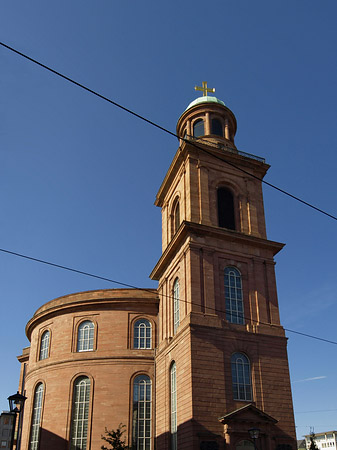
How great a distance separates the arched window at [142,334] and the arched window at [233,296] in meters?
7.44

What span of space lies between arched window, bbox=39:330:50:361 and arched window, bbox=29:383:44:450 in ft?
6.75

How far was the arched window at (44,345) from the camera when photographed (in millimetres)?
34094

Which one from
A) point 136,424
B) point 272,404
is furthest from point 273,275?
point 136,424

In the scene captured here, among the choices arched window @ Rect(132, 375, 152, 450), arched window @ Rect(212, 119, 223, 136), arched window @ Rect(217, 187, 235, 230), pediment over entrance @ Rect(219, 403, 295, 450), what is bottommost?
pediment over entrance @ Rect(219, 403, 295, 450)

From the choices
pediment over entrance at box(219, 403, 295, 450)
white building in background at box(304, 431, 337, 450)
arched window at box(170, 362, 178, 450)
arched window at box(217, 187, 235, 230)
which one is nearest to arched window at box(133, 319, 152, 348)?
arched window at box(170, 362, 178, 450)

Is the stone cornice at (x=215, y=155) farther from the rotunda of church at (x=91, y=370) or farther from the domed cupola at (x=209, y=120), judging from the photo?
the rotunda of church at (x=91, y=370)

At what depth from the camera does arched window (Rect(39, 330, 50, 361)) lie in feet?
112

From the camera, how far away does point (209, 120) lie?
36219 mm

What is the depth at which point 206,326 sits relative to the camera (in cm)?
2569

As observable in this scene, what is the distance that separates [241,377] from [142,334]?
9078mm

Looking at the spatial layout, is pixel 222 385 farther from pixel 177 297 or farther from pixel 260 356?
pixel 177 297

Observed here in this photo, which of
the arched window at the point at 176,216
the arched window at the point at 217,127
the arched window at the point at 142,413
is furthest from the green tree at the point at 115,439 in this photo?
the arched window at the point at 217,127

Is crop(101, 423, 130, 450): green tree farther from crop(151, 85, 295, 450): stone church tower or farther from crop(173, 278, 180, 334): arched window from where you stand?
crop(173, 278, 180, 334): arched window

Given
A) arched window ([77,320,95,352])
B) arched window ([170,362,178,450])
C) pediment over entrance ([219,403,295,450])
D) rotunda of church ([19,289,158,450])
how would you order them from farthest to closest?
arched window ([77,320,95,352]) → rotunda of church ([19,289,158,450]) → arched window ([170,362,178,450]) → pediment over entrance ([219,403,295,450])
